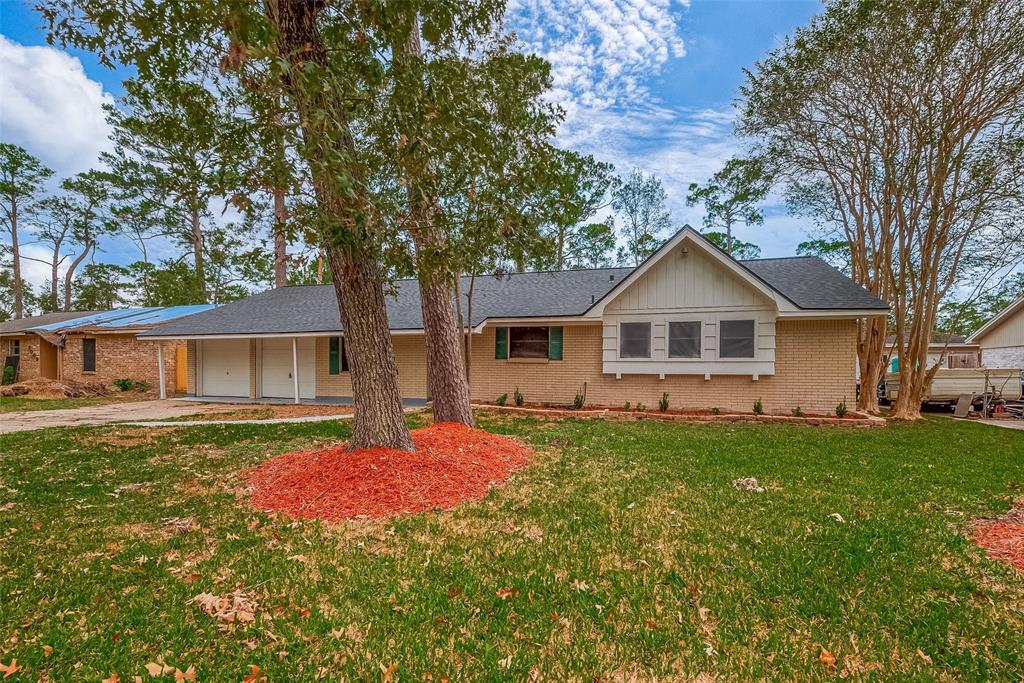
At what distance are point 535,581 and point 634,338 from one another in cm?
962

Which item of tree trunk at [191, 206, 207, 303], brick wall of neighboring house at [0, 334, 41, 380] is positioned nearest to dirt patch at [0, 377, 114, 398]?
brick wall of neighboring house at [0, 334, 41, 380]

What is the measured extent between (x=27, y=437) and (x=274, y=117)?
8.27m

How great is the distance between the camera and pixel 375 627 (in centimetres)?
253

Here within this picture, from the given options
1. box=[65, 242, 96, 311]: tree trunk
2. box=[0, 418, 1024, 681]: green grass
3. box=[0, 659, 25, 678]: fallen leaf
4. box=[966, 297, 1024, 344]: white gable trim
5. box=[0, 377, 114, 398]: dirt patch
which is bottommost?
box=[0, 377, 114, 398]: dirt patch

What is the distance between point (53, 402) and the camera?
14062 mm

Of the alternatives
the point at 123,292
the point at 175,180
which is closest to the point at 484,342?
the point at 175,180

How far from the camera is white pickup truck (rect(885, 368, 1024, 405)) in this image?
13.5 m

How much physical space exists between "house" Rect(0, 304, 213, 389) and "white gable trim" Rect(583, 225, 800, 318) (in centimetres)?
1688

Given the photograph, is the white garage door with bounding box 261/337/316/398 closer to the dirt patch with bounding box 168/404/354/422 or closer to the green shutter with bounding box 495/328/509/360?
the dirt patch with bounding box 168/404/354/422

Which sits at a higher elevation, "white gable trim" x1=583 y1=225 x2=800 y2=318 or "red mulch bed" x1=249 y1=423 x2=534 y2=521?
"white gable trim" x1=583 y1=225 x2=800 y2=318

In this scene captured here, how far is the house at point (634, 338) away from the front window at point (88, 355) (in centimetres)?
586

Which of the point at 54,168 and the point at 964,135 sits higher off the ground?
the point at 54,168

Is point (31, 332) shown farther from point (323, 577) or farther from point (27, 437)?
point (323, 577)

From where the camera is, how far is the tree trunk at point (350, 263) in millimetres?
3920
